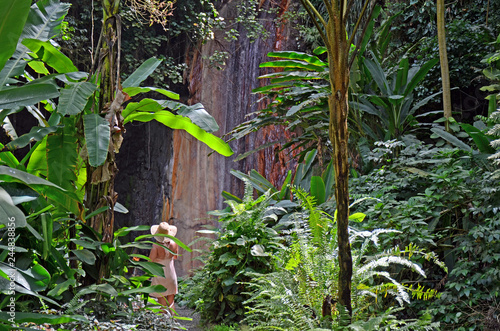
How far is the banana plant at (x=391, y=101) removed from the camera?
481 cm

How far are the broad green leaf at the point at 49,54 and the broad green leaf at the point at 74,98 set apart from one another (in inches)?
13.2

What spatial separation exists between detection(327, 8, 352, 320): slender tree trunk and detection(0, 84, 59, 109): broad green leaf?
4.57ft

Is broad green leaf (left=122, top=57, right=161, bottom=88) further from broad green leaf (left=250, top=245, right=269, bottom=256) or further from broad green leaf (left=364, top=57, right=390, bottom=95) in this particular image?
broad green leaf (left=364, top=57, right=390, bottom=95)

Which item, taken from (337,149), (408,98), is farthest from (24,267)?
(408,98)

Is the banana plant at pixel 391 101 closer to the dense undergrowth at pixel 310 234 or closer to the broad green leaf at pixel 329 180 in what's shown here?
the dense undergrowth at pixel 310 234

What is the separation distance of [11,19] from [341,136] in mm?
1516

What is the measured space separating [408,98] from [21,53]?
12.6ft

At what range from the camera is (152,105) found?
3084 mm

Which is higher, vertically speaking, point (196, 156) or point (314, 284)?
point (196, 156)

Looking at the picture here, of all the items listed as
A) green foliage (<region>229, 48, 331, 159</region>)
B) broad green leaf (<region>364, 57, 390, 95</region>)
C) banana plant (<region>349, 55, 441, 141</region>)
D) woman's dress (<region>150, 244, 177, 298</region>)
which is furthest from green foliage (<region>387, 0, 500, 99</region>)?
woman's dress (<region>150, 244, 177, 298</region>)

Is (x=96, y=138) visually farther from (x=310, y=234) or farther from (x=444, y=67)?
(x=444, y=67)

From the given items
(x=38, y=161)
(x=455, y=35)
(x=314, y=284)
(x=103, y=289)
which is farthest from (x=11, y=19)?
(x=455, y=35)

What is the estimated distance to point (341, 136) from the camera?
1.84m

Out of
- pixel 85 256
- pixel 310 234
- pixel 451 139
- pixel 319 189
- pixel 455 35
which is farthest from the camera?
pixel 455 35
